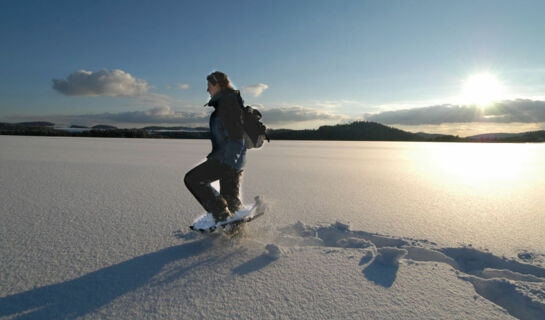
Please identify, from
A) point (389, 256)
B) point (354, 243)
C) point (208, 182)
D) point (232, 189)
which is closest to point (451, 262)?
point (389, 256)

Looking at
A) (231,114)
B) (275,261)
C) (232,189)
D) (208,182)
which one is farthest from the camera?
(232,189)

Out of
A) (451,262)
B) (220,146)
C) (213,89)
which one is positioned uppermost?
(213,89)

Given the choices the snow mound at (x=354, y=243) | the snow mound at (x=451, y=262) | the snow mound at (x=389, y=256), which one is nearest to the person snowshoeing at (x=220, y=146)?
the snow mound at (x=451, y=262)

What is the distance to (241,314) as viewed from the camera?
1588 millimetres

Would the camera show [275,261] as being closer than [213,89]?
Yes

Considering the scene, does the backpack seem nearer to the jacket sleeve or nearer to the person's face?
the jacket sleeve

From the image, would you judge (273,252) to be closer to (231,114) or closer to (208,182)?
(208,182)

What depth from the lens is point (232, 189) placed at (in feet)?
9.09

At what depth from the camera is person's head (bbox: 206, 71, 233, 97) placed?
8.16 feet

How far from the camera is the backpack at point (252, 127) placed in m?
2.59

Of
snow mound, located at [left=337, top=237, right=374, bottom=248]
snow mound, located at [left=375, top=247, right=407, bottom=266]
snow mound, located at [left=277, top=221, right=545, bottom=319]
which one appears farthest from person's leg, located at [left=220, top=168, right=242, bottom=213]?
snow mound, located at [left=375, top=247, right=407, bottom=266]

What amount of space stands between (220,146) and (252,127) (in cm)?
35

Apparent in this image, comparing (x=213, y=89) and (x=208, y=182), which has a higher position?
(x=213, y=89)

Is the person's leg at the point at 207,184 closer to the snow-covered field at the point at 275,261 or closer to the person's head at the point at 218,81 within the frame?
the snow-covered field at the point at 275,261
